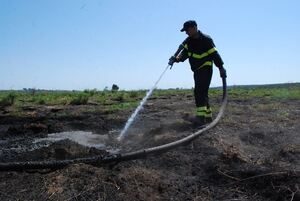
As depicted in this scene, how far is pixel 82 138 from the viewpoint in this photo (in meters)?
7.55

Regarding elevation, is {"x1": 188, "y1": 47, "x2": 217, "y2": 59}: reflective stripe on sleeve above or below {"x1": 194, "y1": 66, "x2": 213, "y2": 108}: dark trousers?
above

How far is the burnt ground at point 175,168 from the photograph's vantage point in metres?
4.21

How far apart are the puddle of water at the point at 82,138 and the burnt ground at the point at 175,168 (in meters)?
0.24

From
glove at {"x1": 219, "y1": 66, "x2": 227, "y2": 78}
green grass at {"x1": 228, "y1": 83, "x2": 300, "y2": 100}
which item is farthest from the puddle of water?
green grass at {"x1": 228, "y1": 83, "x2": 300, "y2": 100}

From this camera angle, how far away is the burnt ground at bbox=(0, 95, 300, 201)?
4211 millimetres

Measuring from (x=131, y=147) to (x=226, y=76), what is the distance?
3.03 meters

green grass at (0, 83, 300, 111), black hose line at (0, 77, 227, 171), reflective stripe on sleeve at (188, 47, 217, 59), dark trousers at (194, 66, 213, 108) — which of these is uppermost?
reflective stripe on sleeve at (188, 47, 217, 59)

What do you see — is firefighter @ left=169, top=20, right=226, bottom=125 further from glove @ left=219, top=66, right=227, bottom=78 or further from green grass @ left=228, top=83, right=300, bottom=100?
green grass @ left=228, top=83, right=300, bottom=100

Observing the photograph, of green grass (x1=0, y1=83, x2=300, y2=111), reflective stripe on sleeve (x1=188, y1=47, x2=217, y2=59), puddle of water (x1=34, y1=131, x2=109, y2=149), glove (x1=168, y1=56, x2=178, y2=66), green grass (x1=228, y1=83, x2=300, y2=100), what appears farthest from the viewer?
green grass (x1=228, y1=83, x2=300, y2=100)

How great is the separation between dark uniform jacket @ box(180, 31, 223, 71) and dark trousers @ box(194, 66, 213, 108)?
0.31 ft

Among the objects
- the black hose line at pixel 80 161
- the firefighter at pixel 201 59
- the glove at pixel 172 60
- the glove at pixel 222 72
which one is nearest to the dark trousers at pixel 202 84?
the firefighter at pixel 201 59

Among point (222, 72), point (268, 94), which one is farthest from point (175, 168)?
point (268, 94)

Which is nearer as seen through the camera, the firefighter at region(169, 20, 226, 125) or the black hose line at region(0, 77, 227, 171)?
the black hose line at region(0, 77, 227, 171)

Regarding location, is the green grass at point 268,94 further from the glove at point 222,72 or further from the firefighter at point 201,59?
the firefighter at point 201,59
